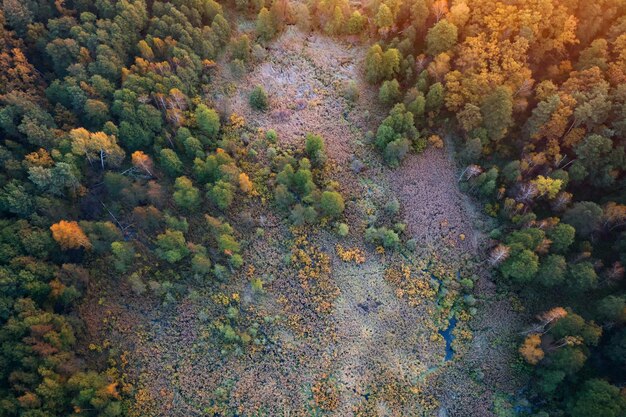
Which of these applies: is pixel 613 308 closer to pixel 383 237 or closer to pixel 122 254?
pixel 383 237

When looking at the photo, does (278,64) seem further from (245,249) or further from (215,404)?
(215,404)

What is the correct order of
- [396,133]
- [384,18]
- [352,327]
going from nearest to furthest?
[352,327] < [396,133] < [384,18]

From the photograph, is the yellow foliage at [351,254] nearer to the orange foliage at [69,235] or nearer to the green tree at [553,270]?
the green tree at [553,270]

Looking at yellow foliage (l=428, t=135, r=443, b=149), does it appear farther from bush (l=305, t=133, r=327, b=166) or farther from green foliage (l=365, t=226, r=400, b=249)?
bush (l=305, t=133, r=327, b=166)

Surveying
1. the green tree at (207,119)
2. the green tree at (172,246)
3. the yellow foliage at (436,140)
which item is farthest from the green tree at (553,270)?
the green tree at (207,119)

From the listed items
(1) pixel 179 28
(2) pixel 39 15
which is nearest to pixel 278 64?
(1) pixel 179 28

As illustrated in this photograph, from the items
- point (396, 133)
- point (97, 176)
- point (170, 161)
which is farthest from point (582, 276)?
point (97, 176)
